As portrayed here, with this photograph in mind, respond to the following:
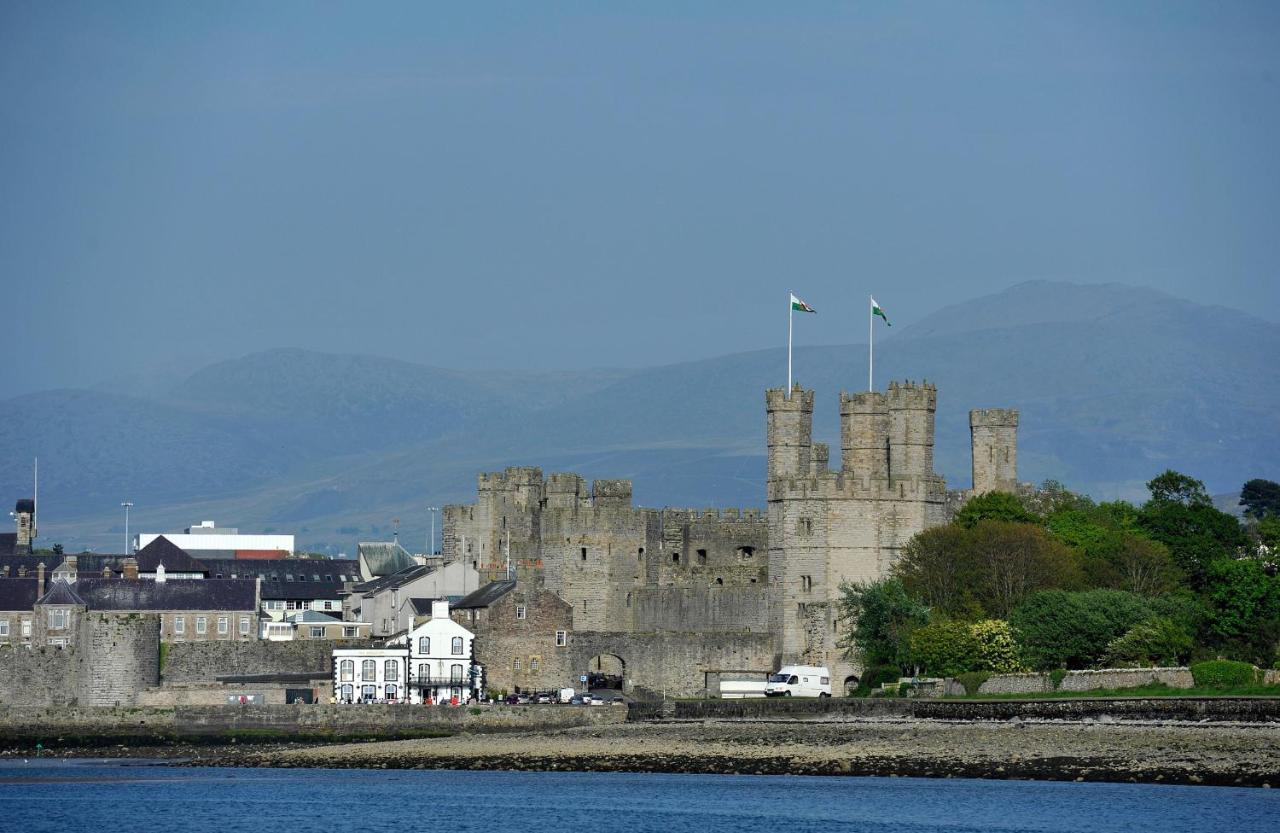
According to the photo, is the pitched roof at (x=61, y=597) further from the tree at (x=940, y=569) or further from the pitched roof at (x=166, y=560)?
the tree at (x=940, y=569)

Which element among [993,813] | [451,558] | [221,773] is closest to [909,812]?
[993,813]

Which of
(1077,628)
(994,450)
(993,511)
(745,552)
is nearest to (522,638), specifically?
(745,552)

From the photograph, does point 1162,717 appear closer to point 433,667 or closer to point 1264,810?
point 1264,810

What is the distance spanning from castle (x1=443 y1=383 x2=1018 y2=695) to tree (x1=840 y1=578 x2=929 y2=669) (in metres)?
1.39

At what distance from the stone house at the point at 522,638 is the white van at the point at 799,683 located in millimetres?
7318

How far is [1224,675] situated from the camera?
214 ft

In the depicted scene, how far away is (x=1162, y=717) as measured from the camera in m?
62.1

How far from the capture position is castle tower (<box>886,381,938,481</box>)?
82875mm

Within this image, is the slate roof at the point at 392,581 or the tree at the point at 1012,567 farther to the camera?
the slate roof at the point at 392,581

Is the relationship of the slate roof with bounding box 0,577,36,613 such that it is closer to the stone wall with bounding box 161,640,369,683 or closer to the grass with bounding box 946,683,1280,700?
the stone wall with bounding box 161,640,369,683

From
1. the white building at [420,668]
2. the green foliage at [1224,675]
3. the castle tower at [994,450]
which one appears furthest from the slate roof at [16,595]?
the green foliage at [1224,675]

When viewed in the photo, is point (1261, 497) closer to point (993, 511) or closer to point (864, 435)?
point (993, 511)

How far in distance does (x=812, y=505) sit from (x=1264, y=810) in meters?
29.4

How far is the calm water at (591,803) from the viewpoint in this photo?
53750mm
